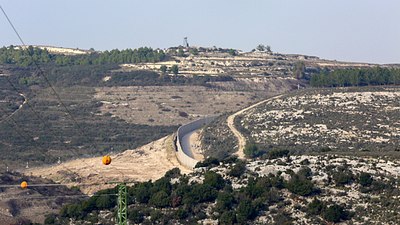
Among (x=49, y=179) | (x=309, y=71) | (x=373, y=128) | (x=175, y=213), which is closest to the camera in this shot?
(x=175, y=213)

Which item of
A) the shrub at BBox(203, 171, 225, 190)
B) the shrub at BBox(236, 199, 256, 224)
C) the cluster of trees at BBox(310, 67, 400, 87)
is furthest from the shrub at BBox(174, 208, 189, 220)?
the cluster of trees at BBox(310, 67, 400, 87)

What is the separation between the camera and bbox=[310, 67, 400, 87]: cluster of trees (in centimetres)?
14000

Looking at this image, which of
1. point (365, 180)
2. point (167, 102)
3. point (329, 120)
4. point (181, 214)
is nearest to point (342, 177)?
point (365, 180)

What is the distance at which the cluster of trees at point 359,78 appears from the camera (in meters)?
140

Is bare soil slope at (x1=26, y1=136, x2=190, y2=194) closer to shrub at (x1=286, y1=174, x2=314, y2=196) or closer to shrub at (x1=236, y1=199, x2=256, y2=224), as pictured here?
shrub at (x1=286, y1=174, x2=314, y2=196)

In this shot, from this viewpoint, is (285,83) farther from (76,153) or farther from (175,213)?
(175,213)

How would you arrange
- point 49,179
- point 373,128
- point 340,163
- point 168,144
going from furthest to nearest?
point 168,144
point 373,128
point 49,179
point 340,163

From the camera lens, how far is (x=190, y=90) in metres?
169

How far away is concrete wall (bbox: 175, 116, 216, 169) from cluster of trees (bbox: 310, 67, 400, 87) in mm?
15933

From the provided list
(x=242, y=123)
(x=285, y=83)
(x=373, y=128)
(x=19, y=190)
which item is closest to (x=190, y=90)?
(x=285, y=83)

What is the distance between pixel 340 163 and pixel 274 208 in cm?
792

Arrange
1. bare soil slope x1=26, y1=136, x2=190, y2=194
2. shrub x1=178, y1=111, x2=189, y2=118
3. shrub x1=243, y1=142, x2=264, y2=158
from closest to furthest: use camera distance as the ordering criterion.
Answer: bare soil slope x1=26, y1=136, x2=190, y2=194 → shrub x1=243, y1=142, x2=264, y2=158 → shrub x1=178, y1=111, x2=189, y2=118

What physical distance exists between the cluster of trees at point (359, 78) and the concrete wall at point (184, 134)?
15933 mm

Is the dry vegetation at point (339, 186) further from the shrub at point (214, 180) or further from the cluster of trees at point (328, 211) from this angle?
the shrub at point (214, 180)
